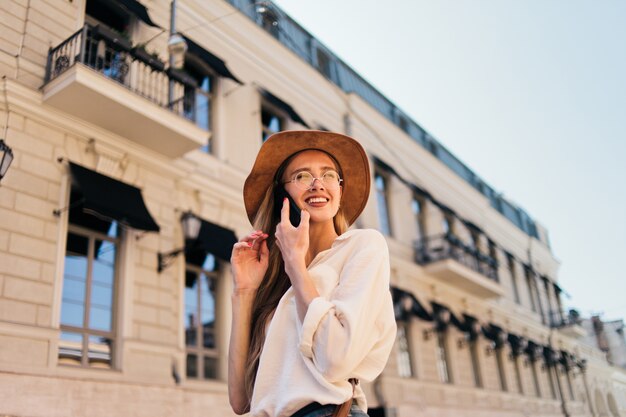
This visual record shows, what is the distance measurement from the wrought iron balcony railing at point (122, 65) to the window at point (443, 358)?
38.0 feet

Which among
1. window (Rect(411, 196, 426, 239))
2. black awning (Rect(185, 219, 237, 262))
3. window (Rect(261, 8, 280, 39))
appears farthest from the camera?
window (Rect(411, 196, 426, 239))

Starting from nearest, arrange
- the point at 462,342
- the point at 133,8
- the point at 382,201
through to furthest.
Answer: the point at 133,8 → the point at 382,201 → the point at 462,342

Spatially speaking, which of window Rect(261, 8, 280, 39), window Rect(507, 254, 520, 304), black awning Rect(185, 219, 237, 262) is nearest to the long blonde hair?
black awning Rect(185, 219, 237, 262)

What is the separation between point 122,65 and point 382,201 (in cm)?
1096

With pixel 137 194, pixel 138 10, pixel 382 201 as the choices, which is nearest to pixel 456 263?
pixel 382 201

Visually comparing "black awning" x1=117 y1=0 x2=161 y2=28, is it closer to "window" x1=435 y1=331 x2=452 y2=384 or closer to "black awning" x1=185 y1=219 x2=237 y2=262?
"black awning" x1=185 y1=219 x2=237 y2=262

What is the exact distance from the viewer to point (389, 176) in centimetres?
1917

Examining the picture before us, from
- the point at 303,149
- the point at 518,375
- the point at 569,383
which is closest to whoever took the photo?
the point at 303,149

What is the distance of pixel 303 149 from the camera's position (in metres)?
2.02

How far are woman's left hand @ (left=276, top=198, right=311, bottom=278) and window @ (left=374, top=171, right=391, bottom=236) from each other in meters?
16.3

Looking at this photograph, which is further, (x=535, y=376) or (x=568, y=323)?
(x=568, y=323)

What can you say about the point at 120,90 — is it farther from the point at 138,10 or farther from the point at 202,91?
the point at 202,91

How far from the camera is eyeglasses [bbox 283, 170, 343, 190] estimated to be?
1.91 m

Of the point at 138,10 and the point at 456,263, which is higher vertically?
the point at 138,10
